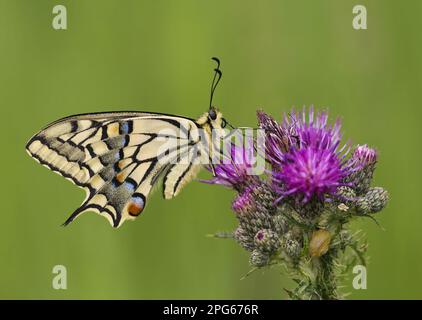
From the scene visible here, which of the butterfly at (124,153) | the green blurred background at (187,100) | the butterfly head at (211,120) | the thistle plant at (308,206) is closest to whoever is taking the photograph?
the thistle plant at (308,206)

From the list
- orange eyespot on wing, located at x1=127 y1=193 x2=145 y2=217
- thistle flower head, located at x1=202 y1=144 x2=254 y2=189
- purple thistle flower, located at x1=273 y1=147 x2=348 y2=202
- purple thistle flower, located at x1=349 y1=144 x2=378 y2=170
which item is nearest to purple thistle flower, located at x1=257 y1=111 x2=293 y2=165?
purple thistle flower, located at x1=273 y1=147 x2=348 y2=202

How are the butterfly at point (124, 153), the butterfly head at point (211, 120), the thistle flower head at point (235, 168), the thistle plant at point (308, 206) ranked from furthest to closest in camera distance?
1. the butterfly head at point (211, 120)
2. the butterfly at point (124, 153)
3. the thistle flower head at point (235, 168)
4. the thistle plant at point (308, 206)

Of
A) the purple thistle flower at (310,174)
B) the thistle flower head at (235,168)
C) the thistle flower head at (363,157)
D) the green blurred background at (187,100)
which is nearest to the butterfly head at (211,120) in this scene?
the thistle flower head at (235,168)

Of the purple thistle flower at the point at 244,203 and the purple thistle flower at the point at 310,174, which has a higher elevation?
the purple thistle flower at the point at 310,174

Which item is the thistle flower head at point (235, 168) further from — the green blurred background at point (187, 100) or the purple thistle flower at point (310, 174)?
the green blurred background at point (187, 100)

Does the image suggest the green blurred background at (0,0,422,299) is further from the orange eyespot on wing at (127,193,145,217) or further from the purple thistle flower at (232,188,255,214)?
the purple thistle flower at (232,188,255,214)

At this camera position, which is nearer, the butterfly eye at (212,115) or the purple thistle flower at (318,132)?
the purple thistle flower at (318,132)

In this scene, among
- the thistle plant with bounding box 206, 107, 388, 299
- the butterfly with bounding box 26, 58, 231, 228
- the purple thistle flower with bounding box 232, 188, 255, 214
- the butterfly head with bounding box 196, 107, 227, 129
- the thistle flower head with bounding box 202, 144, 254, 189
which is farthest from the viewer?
the butterfly head with bounding box 196, 107, 227, 129

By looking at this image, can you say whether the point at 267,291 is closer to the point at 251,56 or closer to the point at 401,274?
the point at 401,274
